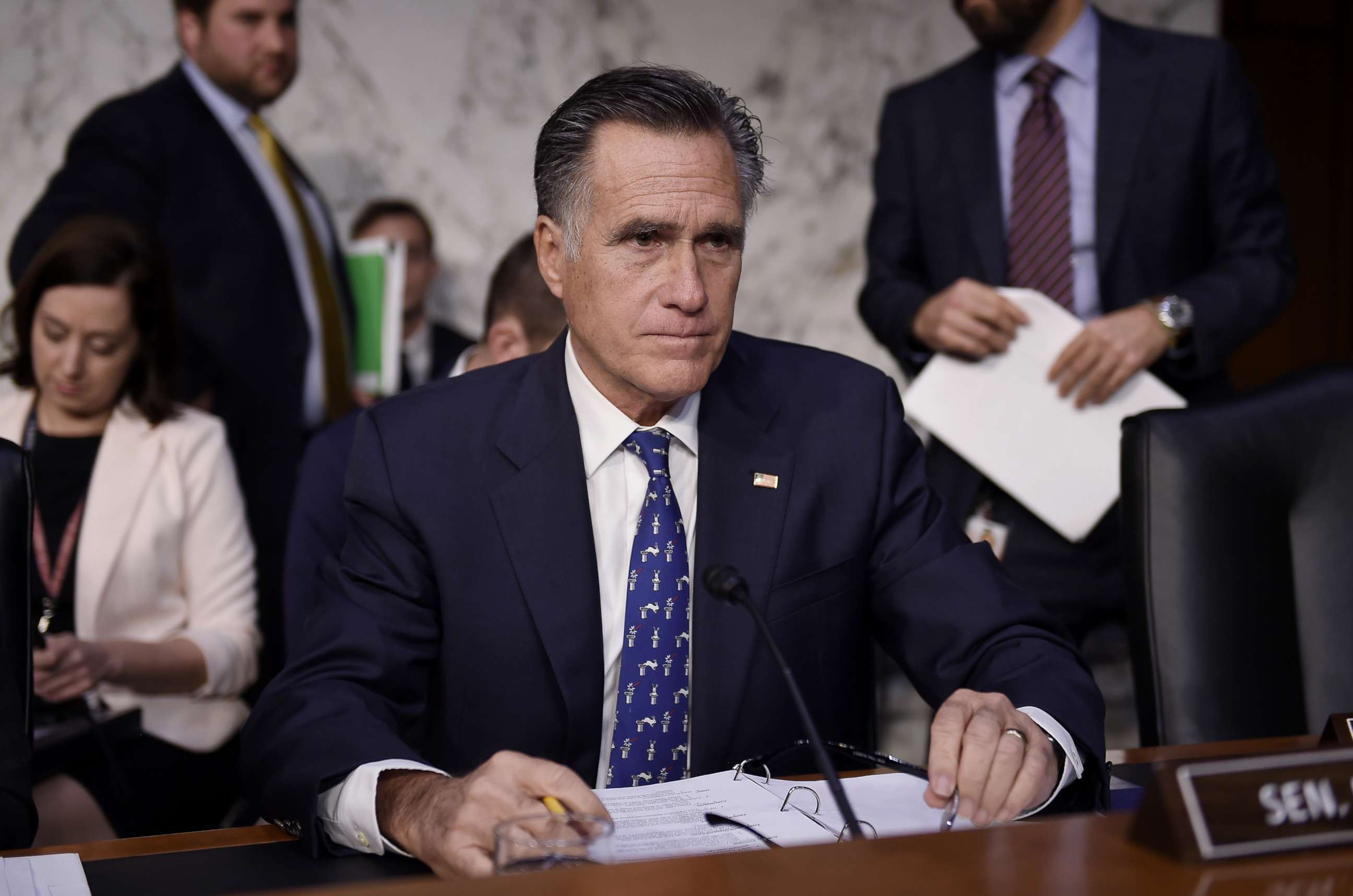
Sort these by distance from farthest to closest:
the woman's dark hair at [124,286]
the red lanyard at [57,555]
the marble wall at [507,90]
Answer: the marble wall at [507,90] → the woman's dark hair at [124,286] → the red lanyard at [57,555]

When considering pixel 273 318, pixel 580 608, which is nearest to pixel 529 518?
pixel 580 608

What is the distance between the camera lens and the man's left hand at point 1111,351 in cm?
240

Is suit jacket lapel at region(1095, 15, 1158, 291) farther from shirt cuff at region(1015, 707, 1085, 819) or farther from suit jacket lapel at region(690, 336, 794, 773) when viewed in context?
shirt cuff at region(1015, 707, 1085, 819)

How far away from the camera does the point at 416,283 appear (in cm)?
358

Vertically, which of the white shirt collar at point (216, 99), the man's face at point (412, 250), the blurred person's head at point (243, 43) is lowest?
the man's face at point (412, 250)

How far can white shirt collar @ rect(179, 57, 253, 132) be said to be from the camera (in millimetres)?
3271

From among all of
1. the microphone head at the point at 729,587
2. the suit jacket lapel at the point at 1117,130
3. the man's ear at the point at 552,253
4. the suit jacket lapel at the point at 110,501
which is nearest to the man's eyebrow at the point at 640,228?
the man's ear at the point at 552,253

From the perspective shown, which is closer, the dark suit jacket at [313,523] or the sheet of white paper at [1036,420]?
the dark suit jacket at [313,523]

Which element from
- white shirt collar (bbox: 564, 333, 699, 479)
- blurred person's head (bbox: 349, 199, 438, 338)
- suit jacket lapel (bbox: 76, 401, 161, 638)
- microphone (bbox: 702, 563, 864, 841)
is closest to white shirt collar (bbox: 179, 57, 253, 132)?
blurred person's head (bbox: 349, 199, 438, 338)

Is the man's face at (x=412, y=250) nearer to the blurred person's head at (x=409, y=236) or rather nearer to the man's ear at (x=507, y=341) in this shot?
the blurred person's head at (x=409, y=236)

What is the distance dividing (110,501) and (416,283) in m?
1.21

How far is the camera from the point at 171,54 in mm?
3305

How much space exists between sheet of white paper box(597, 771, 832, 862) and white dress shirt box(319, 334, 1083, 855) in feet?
0.79

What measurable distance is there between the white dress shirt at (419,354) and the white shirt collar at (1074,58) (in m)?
1.62
